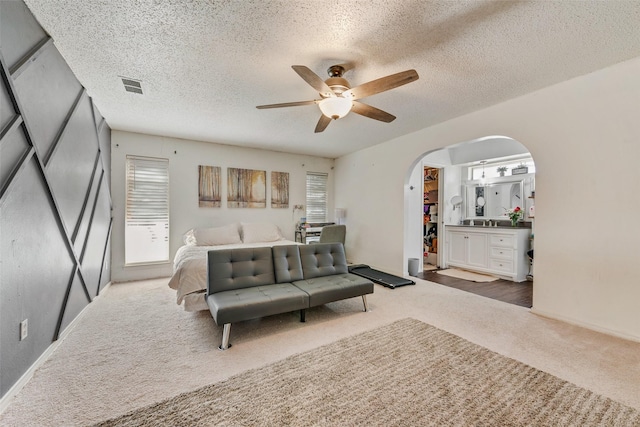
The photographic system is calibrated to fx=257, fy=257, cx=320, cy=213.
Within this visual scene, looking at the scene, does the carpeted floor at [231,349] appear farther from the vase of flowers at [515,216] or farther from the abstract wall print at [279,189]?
the abstract wall print at [279,189]

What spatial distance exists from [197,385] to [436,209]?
5.88 meters

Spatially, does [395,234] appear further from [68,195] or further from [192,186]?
[68,195]

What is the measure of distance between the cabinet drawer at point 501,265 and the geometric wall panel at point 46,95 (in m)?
6.31

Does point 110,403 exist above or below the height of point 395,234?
below

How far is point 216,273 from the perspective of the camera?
8.89ft

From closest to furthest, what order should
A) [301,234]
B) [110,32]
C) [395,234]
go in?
1. [110,32]
2. [395,234]
3. [301,234]

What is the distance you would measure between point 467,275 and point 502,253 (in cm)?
73

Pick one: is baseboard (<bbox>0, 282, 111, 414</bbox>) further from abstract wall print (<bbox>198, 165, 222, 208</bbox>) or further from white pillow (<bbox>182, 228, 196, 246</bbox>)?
abstract wall print (<bbox>198, 165, 222, 208</bbox>)

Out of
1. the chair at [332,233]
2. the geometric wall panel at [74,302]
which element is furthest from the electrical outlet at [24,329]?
the chair at [332,233]

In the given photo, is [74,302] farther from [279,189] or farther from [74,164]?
[279,189]

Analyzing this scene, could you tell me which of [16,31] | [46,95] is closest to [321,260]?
[46,95]

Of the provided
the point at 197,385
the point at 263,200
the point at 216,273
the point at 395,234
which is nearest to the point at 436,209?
the point at 395,234

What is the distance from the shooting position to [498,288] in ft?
13.5

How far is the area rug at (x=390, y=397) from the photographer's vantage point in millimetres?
1507
